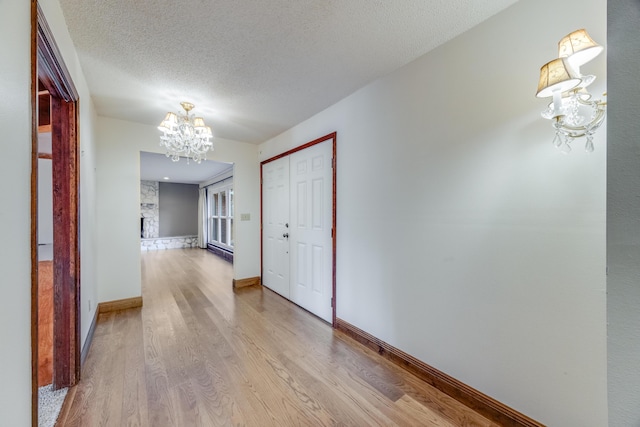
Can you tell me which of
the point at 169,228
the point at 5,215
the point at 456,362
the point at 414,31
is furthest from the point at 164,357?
the point at 169,228

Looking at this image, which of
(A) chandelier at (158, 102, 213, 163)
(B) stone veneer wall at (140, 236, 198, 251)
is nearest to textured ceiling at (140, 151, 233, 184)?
(B) stone veneer wall at (140, 236, 198, 251)

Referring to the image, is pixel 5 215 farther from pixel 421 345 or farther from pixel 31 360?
pixel 421 345

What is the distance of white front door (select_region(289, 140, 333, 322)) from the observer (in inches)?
111

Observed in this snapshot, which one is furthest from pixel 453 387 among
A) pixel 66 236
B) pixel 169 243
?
pixel 169 243

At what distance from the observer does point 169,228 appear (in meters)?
8.63

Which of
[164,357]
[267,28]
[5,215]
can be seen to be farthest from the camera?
[164,357]

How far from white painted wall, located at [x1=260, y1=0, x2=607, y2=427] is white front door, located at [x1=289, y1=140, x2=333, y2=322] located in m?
0.64

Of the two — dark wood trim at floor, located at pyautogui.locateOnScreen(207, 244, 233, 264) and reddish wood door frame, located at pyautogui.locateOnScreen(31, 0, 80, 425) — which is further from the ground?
reddish wood door frame, located at pyautogui.locateOnScreen(31, 0, 80, 425)

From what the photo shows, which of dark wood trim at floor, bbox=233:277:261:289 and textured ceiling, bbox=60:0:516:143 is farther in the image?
dark wood trim at floor, bbox=233:277:261:289

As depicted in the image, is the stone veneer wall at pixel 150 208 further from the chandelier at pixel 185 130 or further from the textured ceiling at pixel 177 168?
the chandelier at pixel 185 130

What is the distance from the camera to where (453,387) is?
1677mm

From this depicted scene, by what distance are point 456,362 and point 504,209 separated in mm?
1042

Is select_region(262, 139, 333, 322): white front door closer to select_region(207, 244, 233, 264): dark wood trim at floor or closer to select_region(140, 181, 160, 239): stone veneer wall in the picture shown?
select_region(207, 244, 233, 264): dark wood trim at floor

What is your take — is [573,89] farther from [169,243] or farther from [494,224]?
[169,243]
